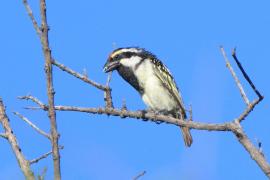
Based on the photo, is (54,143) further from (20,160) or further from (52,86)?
(20,160)

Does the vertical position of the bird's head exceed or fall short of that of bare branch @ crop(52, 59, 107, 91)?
it exceeds it

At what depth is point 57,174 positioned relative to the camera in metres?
2.36

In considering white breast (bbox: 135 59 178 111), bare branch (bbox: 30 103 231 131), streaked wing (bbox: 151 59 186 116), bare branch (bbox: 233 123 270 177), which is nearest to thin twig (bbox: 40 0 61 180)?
bare branch (bbox: 233 123 270 177)

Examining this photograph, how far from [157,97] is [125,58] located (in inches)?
26.0

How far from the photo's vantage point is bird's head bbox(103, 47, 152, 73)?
27.0ft

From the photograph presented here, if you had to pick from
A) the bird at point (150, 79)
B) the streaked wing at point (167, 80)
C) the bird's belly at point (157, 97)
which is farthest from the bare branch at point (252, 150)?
the streaked wing at point (167, 80)

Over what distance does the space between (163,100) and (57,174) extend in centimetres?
643

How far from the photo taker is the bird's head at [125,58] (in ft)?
27.0

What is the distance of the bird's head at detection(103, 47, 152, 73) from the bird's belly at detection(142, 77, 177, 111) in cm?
34

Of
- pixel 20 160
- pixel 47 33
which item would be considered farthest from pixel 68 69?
pixel 47 33

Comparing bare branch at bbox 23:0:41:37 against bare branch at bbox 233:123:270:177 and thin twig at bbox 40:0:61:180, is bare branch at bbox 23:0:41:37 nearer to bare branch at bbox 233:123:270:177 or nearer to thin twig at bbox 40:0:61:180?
thin twig at bbox 40:0:61:180

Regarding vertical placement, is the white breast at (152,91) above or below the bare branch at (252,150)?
above

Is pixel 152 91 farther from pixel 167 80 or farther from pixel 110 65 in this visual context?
pixel 110 65

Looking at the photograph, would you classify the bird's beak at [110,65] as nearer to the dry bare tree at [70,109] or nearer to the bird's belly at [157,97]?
the bird's belly at [157,97]
